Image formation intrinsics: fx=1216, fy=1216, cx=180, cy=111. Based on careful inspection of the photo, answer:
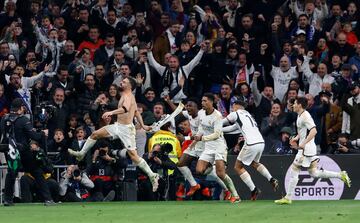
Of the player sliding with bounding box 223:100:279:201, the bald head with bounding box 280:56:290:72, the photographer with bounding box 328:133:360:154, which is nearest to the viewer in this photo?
the player sliding with bounding box 223:100:279:201

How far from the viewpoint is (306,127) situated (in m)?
23.9

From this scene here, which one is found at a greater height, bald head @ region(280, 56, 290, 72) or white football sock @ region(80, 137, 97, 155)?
bald head @ region(280, 56, 290, 72)

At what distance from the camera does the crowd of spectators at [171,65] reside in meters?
28.1

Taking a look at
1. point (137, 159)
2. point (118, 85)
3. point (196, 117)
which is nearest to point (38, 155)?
point (137, 159)

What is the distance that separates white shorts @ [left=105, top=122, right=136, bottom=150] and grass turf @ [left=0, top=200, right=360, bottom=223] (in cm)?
150

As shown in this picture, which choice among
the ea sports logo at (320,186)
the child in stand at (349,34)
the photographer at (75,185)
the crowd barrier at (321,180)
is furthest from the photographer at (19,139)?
the child in stand at (349,34)

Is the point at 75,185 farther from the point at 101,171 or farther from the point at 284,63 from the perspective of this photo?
the point at 284,63

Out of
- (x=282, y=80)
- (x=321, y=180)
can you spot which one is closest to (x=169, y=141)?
(x=321, y=180)

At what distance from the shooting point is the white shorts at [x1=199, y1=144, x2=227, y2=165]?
82.0 ft

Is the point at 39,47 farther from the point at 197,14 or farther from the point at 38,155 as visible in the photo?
the point at 38,155

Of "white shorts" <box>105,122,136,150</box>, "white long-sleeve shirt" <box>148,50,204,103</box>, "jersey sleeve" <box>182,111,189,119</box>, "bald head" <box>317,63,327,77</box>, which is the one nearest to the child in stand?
"bald head" <box>317,63,327,77</box>

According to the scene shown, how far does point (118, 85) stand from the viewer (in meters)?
29.4

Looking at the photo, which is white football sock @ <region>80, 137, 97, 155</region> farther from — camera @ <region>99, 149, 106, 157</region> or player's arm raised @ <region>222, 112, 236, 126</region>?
player's arm raised @ <region>222, 112, 236, 126</region>

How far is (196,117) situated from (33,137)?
416 cm
